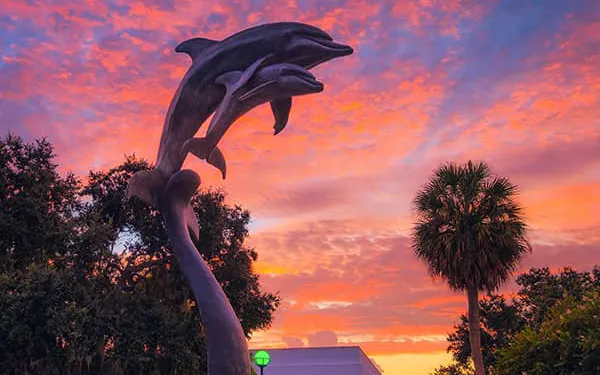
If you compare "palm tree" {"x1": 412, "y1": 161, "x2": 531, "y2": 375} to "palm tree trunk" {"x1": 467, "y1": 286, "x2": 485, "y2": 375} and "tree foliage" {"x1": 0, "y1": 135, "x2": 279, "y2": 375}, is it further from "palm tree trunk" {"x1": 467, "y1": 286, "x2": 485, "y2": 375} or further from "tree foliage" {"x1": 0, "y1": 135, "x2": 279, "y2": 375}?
"tree foliage" {"x1": 0, "y1": 135, "x2": 279, "y2": 375}

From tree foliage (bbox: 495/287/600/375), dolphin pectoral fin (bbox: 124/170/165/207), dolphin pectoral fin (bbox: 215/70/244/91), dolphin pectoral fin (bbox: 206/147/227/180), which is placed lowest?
tree foliage (bbox: 495/287/600/375)

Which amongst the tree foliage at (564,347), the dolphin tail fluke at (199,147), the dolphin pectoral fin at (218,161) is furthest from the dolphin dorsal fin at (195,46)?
the tree foliage at (564,347)

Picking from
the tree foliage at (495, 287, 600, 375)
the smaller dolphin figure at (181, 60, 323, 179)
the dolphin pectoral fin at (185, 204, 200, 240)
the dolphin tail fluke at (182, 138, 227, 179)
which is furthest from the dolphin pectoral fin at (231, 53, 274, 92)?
the tree foliage at (495, 287, 600, 375)

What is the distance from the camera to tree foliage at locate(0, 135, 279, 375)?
70.1 ft

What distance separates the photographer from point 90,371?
24.3 meters

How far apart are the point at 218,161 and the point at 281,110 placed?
1.68 meters

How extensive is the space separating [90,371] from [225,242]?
7770 millimetres

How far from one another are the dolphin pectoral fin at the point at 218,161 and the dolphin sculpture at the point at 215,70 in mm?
31

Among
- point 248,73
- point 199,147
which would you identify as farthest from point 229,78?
point 199,147

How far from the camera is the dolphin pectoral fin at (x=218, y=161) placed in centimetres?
1258

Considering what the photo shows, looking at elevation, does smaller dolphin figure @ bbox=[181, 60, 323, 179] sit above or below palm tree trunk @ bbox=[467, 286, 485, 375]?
above

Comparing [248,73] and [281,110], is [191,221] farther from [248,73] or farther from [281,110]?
[248,73]

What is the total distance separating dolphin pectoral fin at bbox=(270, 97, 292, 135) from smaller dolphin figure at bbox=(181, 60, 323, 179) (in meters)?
1.11

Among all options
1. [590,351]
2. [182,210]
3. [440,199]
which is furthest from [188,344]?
[590,351]
